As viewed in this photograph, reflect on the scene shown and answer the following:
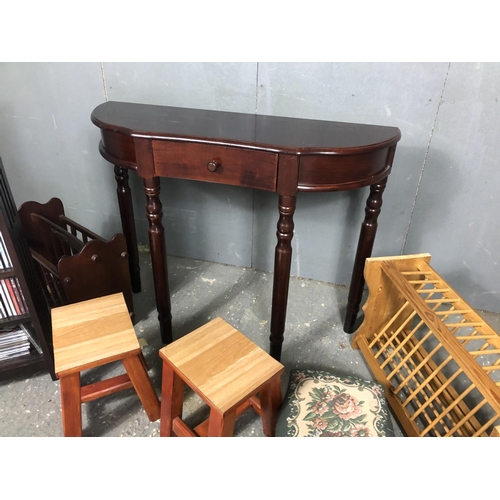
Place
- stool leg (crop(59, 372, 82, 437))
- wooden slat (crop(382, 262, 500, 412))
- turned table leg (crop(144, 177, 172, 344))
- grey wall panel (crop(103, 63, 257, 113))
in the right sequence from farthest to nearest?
grey wall panel (crop(103, 63, 257, 113)) → turned table leg (crop(144, 177, 172, 344)) → stool leg (crop(59, 372, 82, 437)) → wooden slat (crop(382, 262, 500, 412))

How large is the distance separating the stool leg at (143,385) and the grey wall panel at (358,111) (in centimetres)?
97

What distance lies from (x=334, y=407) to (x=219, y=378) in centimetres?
41

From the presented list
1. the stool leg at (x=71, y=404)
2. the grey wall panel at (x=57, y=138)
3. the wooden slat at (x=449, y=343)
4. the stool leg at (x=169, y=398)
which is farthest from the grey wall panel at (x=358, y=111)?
the stool leg at (x=71, y=404)

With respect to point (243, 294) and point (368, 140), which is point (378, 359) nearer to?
point (243, 294)

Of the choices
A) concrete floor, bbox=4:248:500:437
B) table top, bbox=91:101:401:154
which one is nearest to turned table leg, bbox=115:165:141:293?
concrete floor, bbox=4:248:500:437

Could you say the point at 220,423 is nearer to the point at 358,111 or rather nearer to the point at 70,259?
the point at 70,259

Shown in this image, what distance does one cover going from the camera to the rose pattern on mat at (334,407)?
3.93ft

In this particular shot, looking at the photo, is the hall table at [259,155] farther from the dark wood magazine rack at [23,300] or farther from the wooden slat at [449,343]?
the dark wood magazine rack at [23,300]

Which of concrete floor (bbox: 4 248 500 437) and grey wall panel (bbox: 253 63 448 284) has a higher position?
grey wall panel (bbox: 253 63 448 284)

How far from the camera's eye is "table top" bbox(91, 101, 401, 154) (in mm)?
1178

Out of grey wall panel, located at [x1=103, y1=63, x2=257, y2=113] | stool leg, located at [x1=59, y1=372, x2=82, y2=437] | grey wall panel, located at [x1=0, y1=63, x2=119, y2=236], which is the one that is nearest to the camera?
stool leg, located at [x1=59, y1=372, x2=82, y2=437]

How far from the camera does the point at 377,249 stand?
1.87m

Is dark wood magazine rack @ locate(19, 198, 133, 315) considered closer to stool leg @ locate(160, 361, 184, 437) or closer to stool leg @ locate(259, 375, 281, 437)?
stool leg @ locate(160, 361, 184, 437)

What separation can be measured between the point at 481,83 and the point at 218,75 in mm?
990
